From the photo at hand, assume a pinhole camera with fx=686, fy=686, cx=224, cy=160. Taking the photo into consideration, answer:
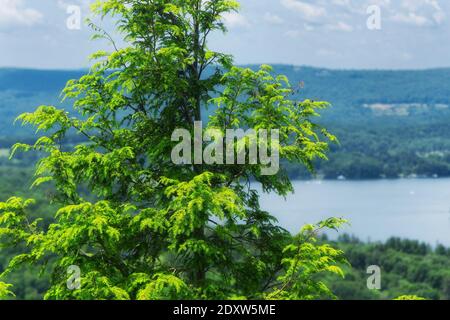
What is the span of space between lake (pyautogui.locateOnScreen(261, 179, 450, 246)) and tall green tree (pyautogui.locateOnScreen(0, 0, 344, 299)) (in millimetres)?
77856

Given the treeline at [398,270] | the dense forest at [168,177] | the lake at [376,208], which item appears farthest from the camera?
the lake at [376,208]

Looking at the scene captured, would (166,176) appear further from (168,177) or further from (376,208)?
(376,208)

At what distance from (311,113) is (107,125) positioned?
2.44 meters

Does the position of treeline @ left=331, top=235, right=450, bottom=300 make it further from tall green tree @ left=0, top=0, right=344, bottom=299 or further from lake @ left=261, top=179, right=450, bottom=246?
tall green tree @ left=0, top=0, right=344, bottom=299

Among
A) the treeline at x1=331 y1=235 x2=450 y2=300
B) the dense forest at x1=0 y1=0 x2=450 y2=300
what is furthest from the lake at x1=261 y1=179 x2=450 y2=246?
the dense forest at x1=0 y1=0 x2=450 y2=300

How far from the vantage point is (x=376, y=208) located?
11900 cm

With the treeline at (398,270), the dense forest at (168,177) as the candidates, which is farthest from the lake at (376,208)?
the dense forest at (168,177)

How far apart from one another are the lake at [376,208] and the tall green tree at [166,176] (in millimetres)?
77856

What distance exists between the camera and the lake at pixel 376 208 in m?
101

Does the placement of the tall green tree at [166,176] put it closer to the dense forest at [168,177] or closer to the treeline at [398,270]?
the dense forest at [168,177]

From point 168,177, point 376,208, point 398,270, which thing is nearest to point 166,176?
point 168,177

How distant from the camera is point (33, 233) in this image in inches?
304

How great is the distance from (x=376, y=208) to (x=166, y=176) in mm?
114659

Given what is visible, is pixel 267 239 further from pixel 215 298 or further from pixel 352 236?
pixel 352 236
